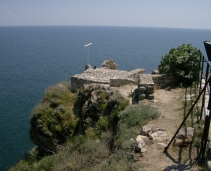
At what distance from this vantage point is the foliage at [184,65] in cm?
1285

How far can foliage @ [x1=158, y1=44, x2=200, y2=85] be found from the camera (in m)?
12.9

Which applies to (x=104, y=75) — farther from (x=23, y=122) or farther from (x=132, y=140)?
(x=23, y=122)

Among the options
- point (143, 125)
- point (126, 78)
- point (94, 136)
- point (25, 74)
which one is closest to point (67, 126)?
point (94, 136)

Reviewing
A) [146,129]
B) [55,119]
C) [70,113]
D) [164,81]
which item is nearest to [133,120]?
[146,129]

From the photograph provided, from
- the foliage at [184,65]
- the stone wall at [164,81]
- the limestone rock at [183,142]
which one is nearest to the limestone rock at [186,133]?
the limestone rock at [183,142]

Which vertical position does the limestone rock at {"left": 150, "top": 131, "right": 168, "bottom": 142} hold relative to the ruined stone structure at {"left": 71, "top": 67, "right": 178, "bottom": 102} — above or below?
below

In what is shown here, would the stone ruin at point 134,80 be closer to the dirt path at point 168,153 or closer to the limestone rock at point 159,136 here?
the dirt path at point 168,153

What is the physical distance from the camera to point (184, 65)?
43.0 ft

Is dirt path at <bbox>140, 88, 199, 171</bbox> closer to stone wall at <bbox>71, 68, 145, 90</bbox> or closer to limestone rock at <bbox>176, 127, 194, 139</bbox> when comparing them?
limestone rock at <bbox>176, 127, 194, 139</bbox>

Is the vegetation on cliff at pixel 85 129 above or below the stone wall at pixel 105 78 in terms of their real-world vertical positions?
below

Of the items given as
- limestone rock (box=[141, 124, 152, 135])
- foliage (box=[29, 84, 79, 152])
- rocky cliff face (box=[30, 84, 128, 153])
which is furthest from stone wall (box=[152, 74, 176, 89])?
limestone rock (box=[141, 124, 152, 135])

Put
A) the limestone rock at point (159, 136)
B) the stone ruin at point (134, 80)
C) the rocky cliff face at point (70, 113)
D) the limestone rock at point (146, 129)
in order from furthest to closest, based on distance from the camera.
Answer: the rocky cliff face at point (70, 113)
the stone ruin at point (134, 80)
the limestone rock at point (146, 129)
the limestone rock at point (159, 136)

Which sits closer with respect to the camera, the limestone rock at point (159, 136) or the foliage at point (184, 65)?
the limestone rock at point (159, 136)

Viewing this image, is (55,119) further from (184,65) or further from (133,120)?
(184,65)
